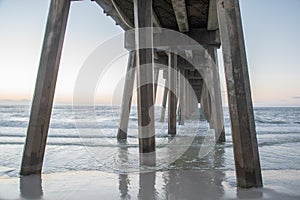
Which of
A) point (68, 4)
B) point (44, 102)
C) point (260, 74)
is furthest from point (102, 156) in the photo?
point (260, 74)

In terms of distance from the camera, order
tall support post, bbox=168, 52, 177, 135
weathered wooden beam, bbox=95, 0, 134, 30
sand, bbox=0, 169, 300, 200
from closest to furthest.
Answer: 1. sand, bbox=0, 169, 300, 200
2. weathered wooden beam, bbox=95, 0, 134, 30
3. tall support post, bbox=168, 52, 177, 135

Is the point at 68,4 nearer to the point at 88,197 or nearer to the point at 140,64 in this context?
the point at 140,64

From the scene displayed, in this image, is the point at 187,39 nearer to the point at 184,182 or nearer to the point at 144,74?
the point at 144,74

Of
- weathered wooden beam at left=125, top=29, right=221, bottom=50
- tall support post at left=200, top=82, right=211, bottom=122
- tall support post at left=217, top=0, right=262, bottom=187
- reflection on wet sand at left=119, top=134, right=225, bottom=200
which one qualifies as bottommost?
reflection on wet sand at left=119, top=134, right=225, bottom=200

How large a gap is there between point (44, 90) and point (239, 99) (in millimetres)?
2008

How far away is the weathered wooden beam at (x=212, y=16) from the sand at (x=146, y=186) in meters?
3.26

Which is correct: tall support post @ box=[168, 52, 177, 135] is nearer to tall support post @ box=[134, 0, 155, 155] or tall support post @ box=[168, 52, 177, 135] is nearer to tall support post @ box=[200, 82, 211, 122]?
tall support post @ box=[200, 82, 211, 122]

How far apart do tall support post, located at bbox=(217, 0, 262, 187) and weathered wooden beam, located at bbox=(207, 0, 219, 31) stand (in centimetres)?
253

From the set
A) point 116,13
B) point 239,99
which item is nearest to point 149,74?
point 239,99

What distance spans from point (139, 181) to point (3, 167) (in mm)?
1941

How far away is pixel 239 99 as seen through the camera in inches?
92.4

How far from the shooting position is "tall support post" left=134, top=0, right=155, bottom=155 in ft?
11.1

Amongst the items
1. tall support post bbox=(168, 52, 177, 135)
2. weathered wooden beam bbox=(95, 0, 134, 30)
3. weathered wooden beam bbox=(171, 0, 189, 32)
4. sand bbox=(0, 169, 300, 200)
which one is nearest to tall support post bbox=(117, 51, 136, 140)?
weathered wooden beam bbox=(95, 0, 134, 30)

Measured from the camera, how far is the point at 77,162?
379 centimetres
